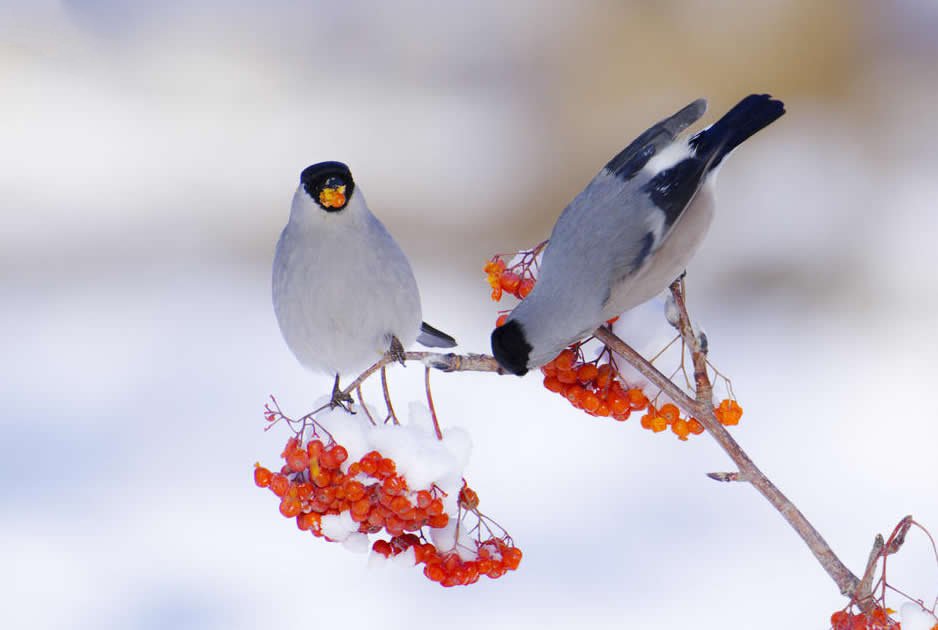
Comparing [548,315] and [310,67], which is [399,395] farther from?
[310,67]

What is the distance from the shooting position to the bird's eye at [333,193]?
1.40 meters

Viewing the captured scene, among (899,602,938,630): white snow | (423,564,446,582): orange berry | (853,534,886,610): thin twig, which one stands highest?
(423,564,446,582): orange berry

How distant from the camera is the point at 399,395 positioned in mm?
2682

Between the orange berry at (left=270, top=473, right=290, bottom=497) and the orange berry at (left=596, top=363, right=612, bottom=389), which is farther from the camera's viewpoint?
the orange berry at (left=596, top=363, right=612, bottom=389)

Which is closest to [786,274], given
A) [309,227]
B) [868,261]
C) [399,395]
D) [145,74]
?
[868,261]

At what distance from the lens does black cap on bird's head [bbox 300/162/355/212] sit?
1.39 m

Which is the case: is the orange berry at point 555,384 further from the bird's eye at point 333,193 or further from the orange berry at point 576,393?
the bird's eye at point 333,193

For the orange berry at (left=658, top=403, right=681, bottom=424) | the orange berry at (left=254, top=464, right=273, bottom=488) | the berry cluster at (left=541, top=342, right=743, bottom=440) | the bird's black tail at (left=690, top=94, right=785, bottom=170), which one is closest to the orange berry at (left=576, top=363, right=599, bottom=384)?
the berry cluster at (left=541, top=342, right=743, bottom=440)

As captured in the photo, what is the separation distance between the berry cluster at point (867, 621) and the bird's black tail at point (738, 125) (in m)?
0.63

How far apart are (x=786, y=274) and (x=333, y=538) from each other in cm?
239

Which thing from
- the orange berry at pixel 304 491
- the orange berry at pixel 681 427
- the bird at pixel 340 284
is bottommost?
the orange berry at pixel 304 491

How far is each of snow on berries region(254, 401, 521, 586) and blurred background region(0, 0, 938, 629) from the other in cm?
102

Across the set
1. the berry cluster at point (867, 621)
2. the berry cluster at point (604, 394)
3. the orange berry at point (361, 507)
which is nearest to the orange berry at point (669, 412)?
the berry cluster at point (604, 394)

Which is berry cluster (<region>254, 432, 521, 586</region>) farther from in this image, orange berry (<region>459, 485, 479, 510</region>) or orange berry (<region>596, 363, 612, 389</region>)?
orange berry (<region>596, 363, 612, 389</region>)
